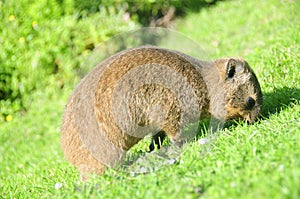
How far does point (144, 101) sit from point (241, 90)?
3.45 feet

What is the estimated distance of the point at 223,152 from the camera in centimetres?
418

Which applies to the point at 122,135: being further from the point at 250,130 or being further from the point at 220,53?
the point at 220,53

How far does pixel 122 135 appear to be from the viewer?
14.8 ft

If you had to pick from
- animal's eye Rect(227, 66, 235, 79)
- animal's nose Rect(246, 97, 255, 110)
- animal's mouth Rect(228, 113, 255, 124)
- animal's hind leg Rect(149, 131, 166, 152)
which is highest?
animal's eye Rect(227, 66, 235, 79)

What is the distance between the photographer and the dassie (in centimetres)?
449

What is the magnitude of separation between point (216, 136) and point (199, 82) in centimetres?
55

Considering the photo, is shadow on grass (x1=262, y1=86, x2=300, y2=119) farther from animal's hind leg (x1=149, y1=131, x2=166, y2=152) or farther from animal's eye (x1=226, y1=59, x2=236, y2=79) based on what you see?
animal's hind leg (x1=149, y1=131, x2=166, y2=152)

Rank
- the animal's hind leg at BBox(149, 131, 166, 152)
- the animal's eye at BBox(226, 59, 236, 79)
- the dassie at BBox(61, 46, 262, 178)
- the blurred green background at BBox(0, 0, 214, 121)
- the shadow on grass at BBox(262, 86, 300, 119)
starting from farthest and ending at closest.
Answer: the blurred green background at BBox(0, 0, 214, 121)
the shadow on grass at BBox(262, 86, 300, 119)
the animal's hind leg at BBox(149, 131, 166, 152)
the animal's eye at BBox(226, 59, 236, 79)
the dassie at BBox(61, 46, 262, 178)

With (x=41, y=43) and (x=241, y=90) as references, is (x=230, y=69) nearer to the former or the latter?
(x=241, y=90)

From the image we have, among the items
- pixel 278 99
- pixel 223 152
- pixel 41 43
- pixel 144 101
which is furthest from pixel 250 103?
pixel 41 43

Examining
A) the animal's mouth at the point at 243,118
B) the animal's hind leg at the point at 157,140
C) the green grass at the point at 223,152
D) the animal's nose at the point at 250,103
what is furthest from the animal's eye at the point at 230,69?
the animal's hind leg at the point at 157,140

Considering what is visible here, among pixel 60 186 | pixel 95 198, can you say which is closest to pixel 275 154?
pixel 95 198

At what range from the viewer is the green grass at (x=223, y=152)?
3.38 m

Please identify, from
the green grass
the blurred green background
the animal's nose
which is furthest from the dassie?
the blurred green background
